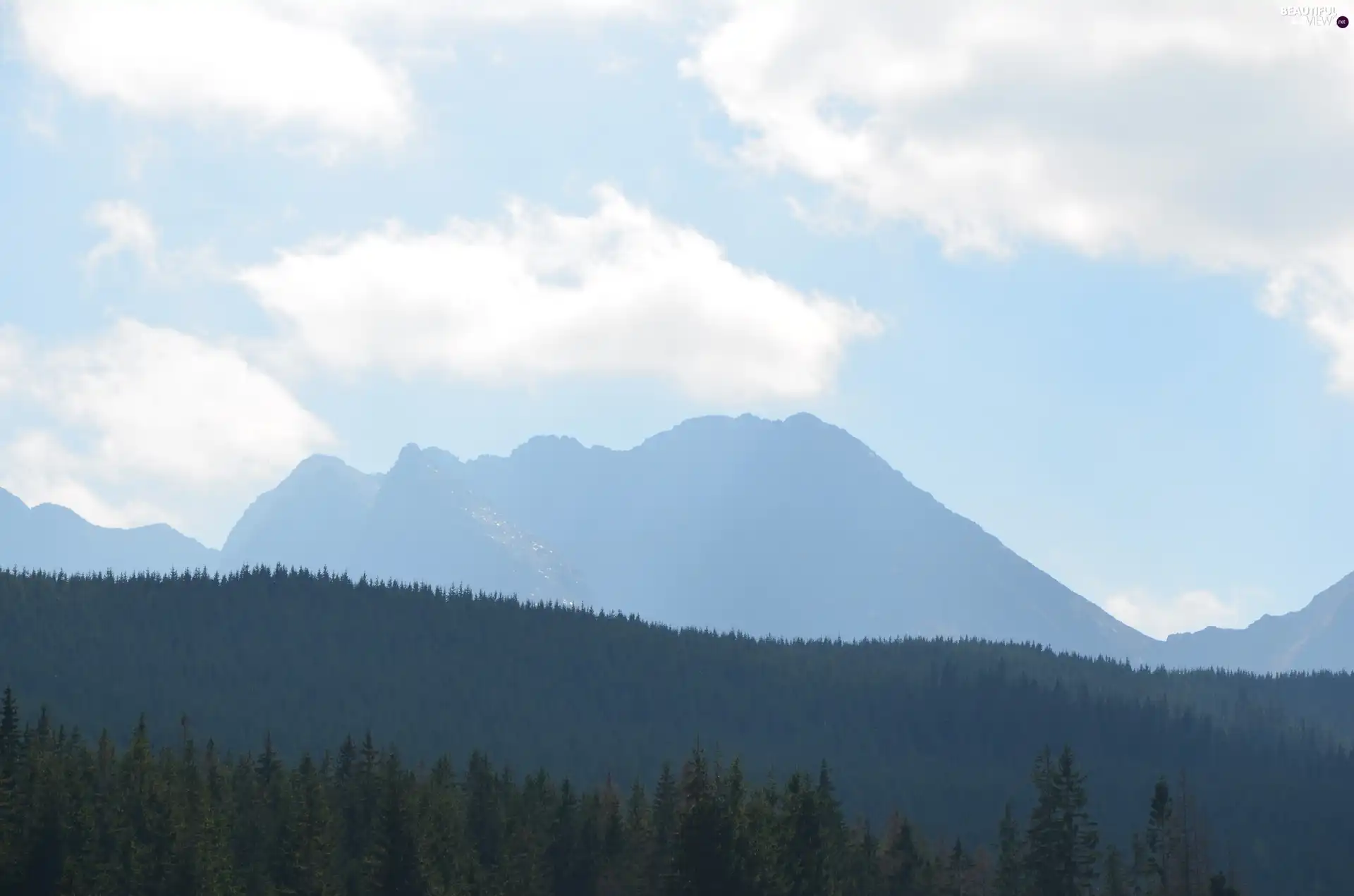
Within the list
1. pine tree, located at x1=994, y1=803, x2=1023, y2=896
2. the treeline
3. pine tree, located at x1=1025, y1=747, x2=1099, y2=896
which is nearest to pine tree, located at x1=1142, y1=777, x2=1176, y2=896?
the treeline

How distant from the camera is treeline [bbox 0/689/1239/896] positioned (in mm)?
82938

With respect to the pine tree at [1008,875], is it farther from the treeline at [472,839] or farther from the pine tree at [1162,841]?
the pine tree at [1162,841]

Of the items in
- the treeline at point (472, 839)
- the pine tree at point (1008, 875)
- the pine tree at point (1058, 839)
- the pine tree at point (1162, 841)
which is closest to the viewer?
the treeline at point (472, 839)

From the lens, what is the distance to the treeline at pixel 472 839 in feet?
272

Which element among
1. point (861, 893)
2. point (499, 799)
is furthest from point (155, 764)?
point (861, 893)

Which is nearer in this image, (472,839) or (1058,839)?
(1058,839)

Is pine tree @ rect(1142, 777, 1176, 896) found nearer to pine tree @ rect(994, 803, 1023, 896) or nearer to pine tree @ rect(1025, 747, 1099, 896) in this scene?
pine tree @ rect(1025, 747, 1099, 896)

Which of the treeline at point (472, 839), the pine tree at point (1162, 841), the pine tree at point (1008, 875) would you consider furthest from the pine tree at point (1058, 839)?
the pine tree at point (1008, 875)

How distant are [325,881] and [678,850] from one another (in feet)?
63.6

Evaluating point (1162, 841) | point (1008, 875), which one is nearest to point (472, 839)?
point (1008, 875)

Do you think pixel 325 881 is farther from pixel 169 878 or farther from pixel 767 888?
pixel 767 888

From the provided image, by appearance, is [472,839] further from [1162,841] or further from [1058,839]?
[1162,841]

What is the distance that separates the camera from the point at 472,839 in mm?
117562

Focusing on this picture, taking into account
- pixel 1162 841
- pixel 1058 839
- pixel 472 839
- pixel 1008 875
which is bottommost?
pixel 1008 875
